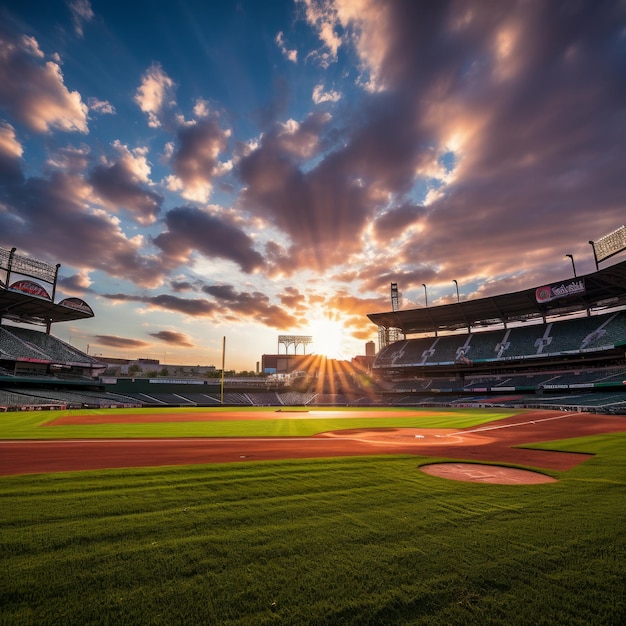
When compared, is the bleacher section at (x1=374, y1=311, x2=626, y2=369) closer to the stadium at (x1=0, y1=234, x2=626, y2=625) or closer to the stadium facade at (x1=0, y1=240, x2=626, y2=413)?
the stadium facade at (x1=0, y1=240, x2=626, y2=413)

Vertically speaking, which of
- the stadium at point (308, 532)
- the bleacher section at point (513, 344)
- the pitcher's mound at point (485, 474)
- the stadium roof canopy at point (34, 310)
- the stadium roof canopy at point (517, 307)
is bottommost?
the pitcher's mound at point (485, 474)

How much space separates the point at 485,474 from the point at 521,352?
5617 cm

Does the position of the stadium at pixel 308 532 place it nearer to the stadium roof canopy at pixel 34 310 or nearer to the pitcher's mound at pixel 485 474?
the pitcher's mound at pixel 485 474

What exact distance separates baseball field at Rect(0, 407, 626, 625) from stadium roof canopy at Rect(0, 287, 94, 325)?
188 feet

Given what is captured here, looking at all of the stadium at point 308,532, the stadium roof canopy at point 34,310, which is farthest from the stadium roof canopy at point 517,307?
the stadium roof canopy at point 34,310

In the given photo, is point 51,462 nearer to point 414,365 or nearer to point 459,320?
point 414,365

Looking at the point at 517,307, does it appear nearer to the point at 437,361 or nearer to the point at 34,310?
the point at 437,361

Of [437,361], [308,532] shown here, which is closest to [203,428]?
[308,532]

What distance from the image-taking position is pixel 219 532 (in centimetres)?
459

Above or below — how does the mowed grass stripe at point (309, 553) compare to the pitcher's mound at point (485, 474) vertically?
above

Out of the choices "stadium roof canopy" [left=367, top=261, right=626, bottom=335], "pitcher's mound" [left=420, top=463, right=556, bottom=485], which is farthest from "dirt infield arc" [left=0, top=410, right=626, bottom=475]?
"stadium roof canopy" [left=367, top=261, right=626, bottom=335]

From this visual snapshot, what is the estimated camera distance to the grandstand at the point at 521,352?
45.4 m

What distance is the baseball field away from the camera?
9.75 ft

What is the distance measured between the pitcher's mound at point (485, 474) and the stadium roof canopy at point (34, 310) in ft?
206
